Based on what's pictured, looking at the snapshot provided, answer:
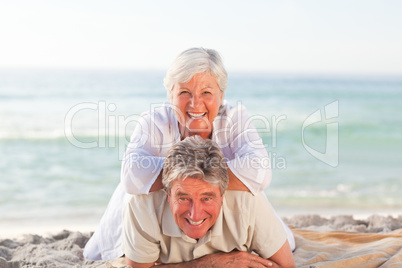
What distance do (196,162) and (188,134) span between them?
0.75 meters

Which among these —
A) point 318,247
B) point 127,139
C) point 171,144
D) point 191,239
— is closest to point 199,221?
point 191,239

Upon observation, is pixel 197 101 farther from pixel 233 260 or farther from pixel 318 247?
pixel 318 247

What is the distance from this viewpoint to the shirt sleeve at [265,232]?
2.39 meters

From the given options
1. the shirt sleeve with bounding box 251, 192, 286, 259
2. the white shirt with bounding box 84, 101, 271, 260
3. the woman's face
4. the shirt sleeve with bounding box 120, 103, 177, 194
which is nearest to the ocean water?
the white shirt with bounding box 84, 101, 271, 260

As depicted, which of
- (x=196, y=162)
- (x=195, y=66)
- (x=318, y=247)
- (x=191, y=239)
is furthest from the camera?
(x=318, y=247)

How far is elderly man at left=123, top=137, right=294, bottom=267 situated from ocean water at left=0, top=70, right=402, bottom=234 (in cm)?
315

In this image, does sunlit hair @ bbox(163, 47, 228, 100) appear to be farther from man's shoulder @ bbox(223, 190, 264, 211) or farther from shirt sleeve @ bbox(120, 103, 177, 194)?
man's shoulder @ bbox(223, 190, 264, 211)

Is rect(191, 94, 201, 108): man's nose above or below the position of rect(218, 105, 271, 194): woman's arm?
above

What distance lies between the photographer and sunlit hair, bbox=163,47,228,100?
2643 mm

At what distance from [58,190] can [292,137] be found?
711 centimetres

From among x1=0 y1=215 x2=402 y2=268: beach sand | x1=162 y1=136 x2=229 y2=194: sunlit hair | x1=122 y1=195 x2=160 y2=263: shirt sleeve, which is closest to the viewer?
x1=162 y1=136 x2=229 y2=194: sunlit hair

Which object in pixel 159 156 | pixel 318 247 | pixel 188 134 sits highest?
pixel 188 134

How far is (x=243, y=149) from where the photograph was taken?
271cm

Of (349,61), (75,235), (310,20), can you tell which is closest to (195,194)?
(75,235)
